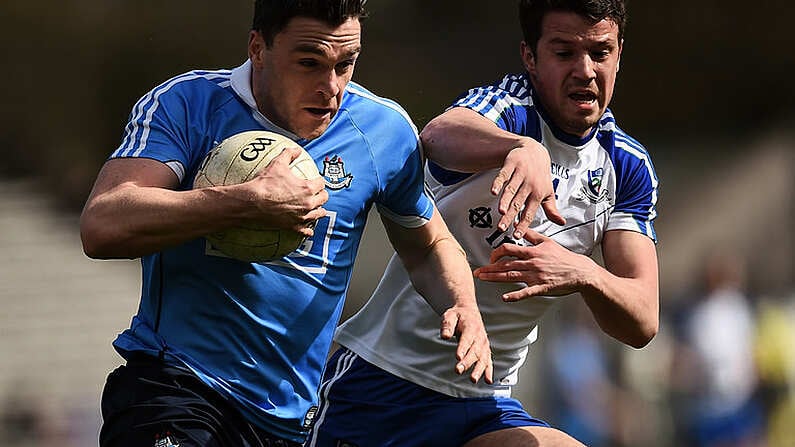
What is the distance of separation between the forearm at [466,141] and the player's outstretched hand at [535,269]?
34cm

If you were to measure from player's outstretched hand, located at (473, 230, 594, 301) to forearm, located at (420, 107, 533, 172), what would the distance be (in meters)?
0.34

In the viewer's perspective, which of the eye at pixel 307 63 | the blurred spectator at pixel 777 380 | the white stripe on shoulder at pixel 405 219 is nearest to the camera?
the eye at pixel 307 63

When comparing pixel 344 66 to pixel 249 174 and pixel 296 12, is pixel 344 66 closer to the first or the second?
pixel 296 12

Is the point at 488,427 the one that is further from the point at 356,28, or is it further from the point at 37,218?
the point at 37,218

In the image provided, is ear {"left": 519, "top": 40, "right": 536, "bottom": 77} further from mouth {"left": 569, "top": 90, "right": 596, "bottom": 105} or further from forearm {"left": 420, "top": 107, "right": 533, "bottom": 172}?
forearm {"left": 420, "top": 107, "right": 533, "bottom": 172}

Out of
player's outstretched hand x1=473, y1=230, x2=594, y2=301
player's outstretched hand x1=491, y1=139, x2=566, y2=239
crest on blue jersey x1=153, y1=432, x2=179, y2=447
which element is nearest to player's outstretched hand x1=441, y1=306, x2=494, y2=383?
player's outstretched hand x1=473, y1=230, x2=594, y2=301

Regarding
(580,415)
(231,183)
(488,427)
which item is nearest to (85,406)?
(580,415)

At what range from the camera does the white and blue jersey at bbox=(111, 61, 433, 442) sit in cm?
441

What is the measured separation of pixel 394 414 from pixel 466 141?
1.24m

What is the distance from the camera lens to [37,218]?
47.3ft

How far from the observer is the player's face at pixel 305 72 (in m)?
4.44

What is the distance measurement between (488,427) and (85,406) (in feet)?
28.3

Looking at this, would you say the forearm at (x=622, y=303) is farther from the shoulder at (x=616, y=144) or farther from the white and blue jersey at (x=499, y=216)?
the shoulder at (x=616, y=144)

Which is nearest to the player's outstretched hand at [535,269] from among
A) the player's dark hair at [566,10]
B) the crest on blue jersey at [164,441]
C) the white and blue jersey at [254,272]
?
the white and blue jersey at [254,272]
